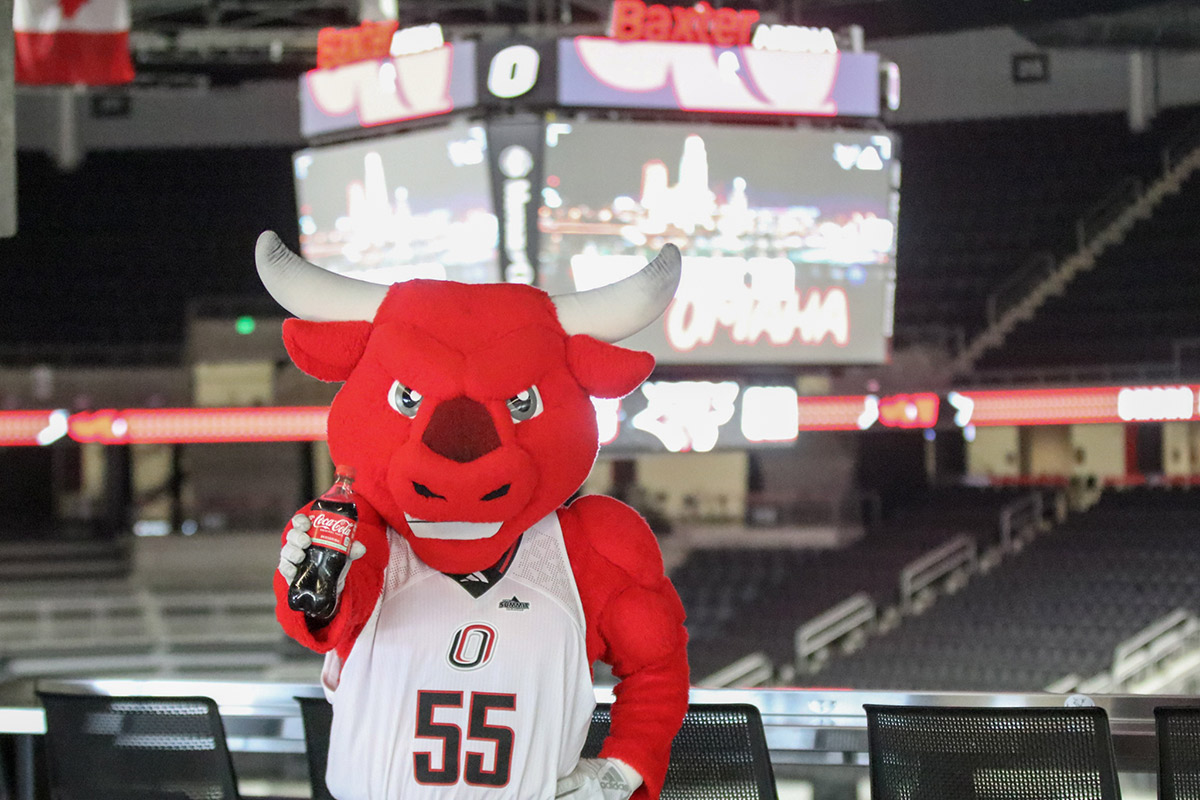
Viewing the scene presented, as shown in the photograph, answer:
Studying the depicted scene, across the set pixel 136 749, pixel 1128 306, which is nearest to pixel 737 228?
pixel 136 749

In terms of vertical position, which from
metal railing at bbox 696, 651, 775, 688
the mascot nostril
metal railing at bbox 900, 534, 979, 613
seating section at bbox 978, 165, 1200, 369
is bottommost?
metal railing at bbox 696, 651, 775, 688

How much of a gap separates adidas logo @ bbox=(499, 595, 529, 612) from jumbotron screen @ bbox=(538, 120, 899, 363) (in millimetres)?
5664

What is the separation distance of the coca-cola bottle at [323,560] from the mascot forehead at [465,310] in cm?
42

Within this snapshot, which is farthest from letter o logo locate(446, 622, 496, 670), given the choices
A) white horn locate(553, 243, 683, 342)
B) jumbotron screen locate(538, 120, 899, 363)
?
jumbotron screen locate(538, 120, 899, 363)

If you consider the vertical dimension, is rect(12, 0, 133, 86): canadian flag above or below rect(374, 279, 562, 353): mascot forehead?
above

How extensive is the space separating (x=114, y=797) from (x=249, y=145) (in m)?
17.0

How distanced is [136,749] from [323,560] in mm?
1793

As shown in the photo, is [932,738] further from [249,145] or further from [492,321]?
[249,145]

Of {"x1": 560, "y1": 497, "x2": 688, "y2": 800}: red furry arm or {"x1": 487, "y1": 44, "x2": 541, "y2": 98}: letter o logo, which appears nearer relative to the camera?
{"x1": 560, "y1": 497, "x2": 688, "y2": 800}: red furry arm

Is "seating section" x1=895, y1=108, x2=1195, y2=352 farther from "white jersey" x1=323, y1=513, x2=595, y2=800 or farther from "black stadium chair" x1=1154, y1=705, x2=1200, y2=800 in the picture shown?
"white jersey" x1=323, y1=513, x2=595, y2=800

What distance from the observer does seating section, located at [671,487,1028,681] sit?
14.4m

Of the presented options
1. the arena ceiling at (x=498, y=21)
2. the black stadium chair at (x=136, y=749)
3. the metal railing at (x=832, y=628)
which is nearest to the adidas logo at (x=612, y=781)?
the black stadium chair at (x=136, y=749)

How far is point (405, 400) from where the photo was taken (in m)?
2.65

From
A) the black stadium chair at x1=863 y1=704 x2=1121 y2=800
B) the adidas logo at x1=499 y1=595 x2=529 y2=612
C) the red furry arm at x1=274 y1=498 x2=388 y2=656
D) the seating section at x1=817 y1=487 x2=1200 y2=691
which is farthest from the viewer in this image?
the seating section at x1=817 y1=487 x2=1200 y2=691
